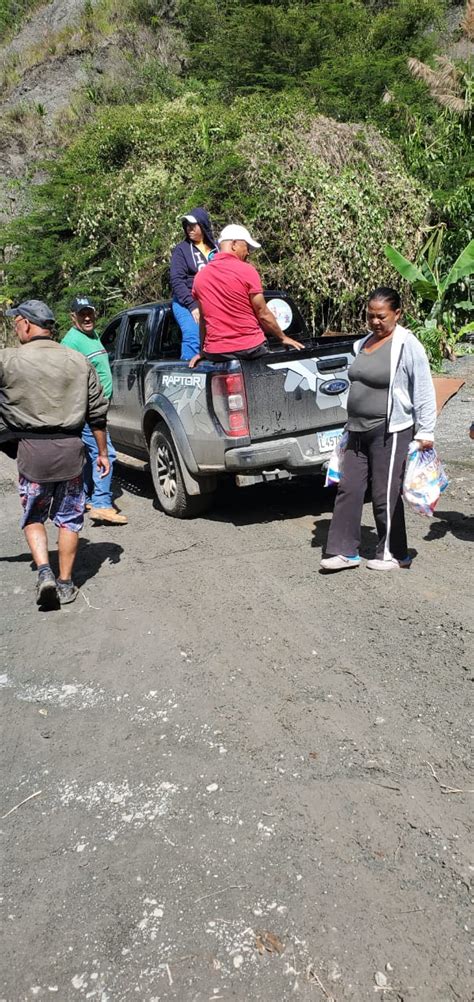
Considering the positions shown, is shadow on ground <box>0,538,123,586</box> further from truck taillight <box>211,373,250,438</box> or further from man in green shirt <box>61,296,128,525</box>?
truck taillight <box>211,373,250,438</box>

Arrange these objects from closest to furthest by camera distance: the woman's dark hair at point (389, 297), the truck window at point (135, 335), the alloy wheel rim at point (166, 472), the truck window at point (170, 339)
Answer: the woman's dark hair at point (389, 297) → the alloy wheel rim at point (166, 472) → the truck window at point (170, 339) → the truck window at point (135, 335)

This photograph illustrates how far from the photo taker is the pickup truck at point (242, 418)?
20.2 feet

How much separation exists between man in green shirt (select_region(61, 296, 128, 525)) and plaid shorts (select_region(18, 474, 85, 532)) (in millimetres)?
1576

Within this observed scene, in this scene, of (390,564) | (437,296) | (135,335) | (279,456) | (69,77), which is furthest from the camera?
(69,77)

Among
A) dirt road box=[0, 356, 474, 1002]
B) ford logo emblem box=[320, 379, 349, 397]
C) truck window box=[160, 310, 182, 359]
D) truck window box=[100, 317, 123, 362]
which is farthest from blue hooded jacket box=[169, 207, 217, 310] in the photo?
dirt road box=[0, 356, 474, 1002]

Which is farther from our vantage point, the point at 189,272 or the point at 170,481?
the point at 189,272

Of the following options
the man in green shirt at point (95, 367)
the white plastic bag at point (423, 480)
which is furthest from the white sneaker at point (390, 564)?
the man in green shirt at point (95, 367)

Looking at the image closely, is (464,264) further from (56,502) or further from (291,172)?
(56,502)

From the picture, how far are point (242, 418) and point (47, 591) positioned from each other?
2104 millimetres

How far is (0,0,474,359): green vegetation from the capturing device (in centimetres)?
1204

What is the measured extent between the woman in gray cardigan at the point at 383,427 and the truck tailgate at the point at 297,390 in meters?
1.06

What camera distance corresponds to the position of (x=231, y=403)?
613cm

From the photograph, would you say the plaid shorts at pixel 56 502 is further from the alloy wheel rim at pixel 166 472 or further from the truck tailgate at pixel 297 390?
the alloy wheel rim at pixel 166 472

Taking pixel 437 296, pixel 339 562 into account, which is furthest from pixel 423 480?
pixel 437 296
